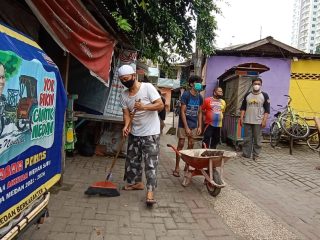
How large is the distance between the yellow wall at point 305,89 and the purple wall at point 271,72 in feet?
0.92

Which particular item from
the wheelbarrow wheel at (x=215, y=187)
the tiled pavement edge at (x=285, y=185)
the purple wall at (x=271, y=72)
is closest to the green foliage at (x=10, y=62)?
the tiled pavement edge at (x=285, y=185)

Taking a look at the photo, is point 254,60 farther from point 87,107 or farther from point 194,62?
point 87,107

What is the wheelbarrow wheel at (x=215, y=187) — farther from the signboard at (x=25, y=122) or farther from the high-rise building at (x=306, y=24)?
the high-rise building at (x=306, y=24)

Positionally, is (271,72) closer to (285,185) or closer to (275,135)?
(275,135)

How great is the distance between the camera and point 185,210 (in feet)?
16.4

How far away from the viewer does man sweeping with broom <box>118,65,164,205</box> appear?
16.4 ft

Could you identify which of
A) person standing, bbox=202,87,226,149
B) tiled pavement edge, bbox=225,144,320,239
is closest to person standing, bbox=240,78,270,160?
tiled pavement edge, bbox=225,144,320,239

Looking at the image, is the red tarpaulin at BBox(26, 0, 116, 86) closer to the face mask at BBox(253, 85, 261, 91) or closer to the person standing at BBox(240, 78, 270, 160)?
the face mask at BBox(253, 85, 261, 91)

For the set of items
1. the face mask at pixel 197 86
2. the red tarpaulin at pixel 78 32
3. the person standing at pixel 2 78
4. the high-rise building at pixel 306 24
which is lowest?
the person standing at pixel 2 78

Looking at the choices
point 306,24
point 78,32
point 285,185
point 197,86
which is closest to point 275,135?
point 285,185

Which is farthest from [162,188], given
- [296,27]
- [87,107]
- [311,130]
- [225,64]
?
[296,27]

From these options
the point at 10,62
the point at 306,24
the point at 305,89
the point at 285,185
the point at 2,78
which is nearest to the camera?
the point at 2,78

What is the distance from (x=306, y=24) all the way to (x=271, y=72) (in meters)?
126

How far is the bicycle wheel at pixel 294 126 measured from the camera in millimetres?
11422
